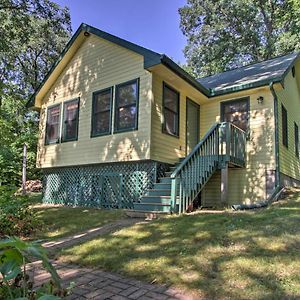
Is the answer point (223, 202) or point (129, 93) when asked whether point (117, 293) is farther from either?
point (129, 93)

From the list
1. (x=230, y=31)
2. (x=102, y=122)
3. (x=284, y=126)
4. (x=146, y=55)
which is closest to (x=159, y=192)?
(x=102, y=122)

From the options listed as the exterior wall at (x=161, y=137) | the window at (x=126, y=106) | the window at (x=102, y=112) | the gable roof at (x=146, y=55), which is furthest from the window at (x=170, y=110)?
the window at (x=102, y=112)

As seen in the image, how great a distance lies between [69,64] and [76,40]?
1017 mm

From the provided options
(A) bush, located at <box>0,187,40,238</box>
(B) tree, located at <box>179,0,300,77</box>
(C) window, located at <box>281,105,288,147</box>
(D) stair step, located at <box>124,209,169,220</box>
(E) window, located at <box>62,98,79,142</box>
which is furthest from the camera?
(B) tree, located at <box>179,0,300,77</box>

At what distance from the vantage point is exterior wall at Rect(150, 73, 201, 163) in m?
8.83

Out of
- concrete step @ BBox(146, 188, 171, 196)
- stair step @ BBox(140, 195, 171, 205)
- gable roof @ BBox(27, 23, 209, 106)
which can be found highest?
gable roof @ BBox(27, 23, 209, 106)

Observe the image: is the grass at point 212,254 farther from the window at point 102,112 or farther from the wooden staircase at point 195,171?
the window at point 102,112

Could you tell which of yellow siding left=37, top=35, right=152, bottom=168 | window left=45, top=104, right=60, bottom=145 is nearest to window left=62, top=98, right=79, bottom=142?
yellow siding left=37, top=35, right=152, bottom=168

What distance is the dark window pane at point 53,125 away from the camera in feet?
38.9

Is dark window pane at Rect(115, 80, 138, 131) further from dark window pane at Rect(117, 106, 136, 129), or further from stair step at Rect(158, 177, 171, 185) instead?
stair step at Rect(158, 177, 171, 185)

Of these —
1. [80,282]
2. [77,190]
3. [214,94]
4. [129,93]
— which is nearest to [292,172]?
[214,94]

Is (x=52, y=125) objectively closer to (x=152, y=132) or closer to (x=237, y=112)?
(x=152, y=132)

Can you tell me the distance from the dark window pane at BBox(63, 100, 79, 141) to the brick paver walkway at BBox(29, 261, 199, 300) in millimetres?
7414

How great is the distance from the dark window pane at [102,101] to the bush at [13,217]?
13.7ft
